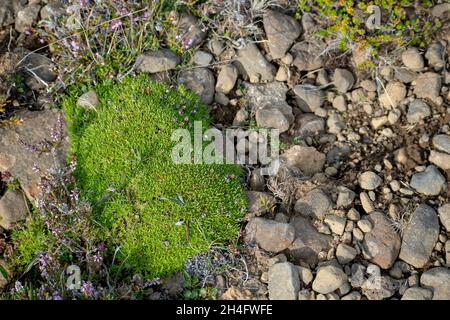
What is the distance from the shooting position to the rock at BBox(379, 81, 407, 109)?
5.69 meters

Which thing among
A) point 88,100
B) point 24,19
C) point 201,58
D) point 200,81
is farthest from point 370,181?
point 24,19

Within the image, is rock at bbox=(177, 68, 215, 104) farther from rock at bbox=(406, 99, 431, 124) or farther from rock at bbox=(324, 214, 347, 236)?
rock at bbox=(406, 99, 431, 124)

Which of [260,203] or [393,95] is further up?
[393,95]

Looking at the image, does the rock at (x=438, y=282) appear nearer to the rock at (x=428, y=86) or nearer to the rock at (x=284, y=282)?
the rock at (x=284, y=282)

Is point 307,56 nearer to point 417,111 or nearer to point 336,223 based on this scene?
point 417,111

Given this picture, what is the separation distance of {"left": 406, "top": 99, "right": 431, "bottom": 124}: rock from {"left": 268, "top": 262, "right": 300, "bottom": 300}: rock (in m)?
2.34

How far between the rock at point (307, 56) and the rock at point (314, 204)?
1.75 metres

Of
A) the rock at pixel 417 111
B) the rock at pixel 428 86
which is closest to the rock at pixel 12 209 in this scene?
the rock at pixel 417 111

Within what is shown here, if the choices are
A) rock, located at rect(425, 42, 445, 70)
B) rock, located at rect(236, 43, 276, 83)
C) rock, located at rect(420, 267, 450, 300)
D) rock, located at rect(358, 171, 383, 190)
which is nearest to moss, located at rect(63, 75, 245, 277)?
rock, located at rect(236, 43, 276, 83)

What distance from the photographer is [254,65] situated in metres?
5.95

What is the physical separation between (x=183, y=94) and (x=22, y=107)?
1898 mm

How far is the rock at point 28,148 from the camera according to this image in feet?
16.8

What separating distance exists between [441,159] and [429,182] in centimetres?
32
